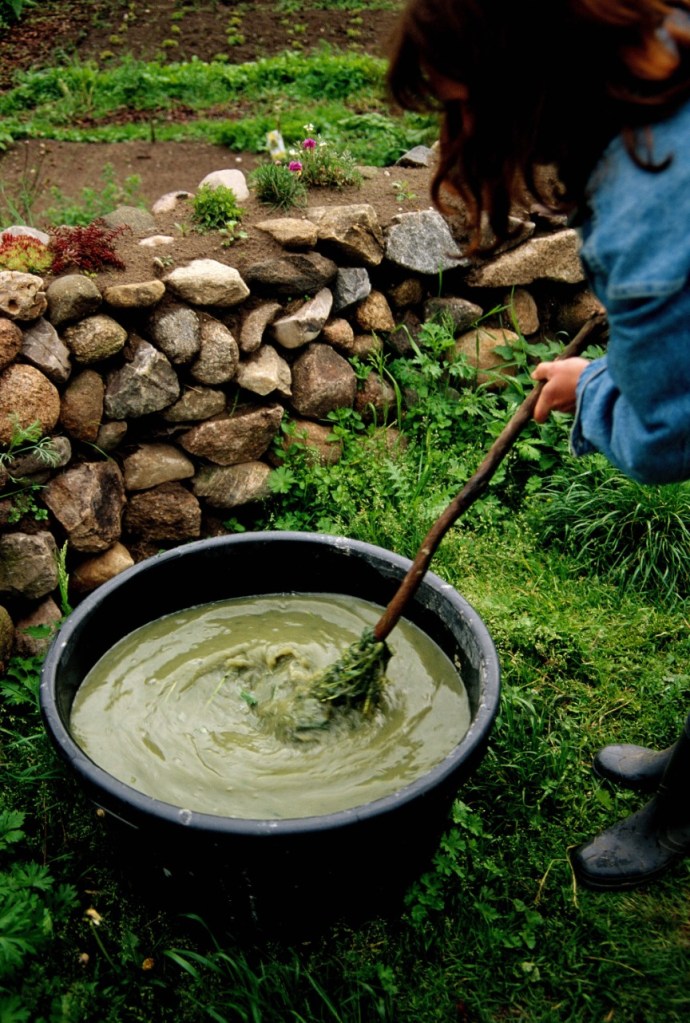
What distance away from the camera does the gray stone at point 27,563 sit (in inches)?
126

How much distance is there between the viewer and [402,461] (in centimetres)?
402

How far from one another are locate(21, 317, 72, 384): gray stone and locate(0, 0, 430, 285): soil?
36 centimetres

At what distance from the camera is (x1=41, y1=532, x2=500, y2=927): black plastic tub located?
191cm

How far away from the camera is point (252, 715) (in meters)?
2.61

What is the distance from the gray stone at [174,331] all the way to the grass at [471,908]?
1345mm

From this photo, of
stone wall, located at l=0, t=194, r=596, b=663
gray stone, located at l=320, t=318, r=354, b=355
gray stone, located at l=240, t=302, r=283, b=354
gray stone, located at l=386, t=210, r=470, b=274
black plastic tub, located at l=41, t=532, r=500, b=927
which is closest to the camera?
black plastic tub, located at l=41, t=532, r=500, b=927

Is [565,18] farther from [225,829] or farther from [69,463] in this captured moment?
[69,463]

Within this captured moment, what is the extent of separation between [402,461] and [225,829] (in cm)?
238

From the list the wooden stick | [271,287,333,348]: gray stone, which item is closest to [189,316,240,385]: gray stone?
[271,287,333,348]: gray stone

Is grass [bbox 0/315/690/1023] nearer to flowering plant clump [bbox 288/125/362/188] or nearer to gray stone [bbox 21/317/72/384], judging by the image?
gray stone [bbox 21/317/72/384]

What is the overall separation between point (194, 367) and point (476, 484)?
1750 millimetres

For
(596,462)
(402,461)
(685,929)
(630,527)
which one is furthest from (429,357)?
(685,929)

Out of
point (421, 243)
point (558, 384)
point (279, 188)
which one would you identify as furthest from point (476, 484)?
point (279, 188)

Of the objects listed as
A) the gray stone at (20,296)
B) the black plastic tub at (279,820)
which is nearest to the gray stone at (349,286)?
the gray stone at (20,296)
